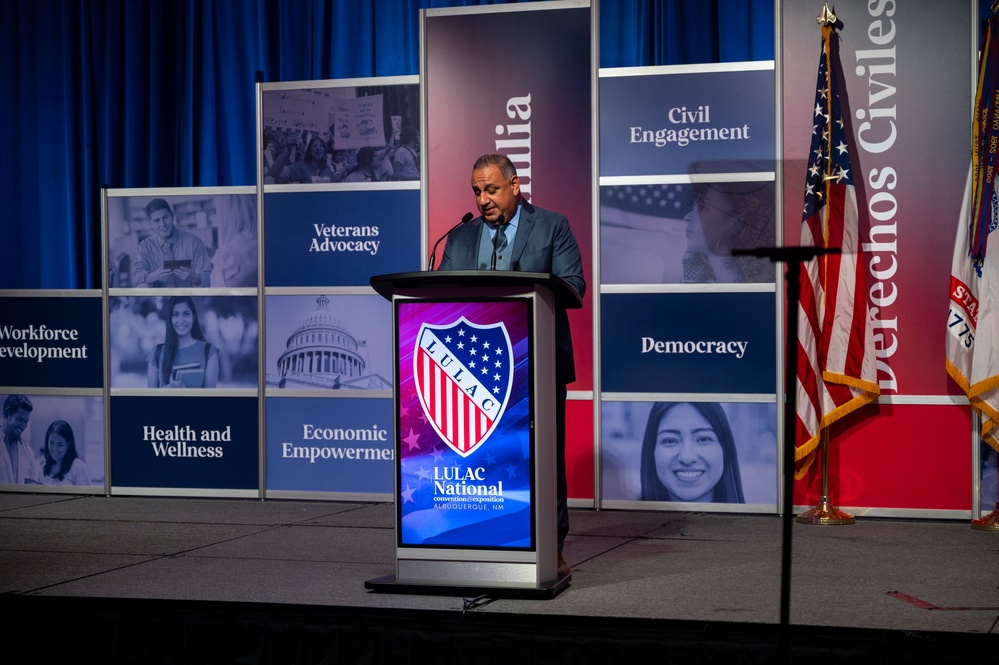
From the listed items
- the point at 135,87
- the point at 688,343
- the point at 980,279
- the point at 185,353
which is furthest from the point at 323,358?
the point at 980,279

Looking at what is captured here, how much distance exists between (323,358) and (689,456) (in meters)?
2.07

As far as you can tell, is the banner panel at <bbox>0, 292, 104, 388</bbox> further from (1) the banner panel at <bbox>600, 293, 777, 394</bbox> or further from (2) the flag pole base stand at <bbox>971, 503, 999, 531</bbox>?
(2) the flag pole base stand at <bbox>971, 503, 999, 531</bbox>

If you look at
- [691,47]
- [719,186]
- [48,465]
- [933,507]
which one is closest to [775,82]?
[719,186]

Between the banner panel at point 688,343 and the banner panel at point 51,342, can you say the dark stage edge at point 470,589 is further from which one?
the banner panel at point 51,342

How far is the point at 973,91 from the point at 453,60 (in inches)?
104

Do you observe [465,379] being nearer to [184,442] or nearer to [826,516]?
[826,516]

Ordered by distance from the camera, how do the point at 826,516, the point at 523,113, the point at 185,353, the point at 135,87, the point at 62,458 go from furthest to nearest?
the point at 135,87 → the point at 62,458 → the point at 185,353 → the point at 523,113 → the point at 826,516

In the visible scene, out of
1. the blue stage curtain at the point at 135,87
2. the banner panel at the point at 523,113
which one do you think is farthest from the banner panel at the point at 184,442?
the blue stage curtain at the point at 135,87

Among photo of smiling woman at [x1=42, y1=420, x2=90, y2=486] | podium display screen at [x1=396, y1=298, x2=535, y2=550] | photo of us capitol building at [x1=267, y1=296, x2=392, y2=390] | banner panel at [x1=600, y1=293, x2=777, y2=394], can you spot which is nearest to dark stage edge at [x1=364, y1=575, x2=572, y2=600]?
podium display screen at [x1=396, y1=298, x2=535, y2=550]

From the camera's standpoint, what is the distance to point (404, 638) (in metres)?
3.30

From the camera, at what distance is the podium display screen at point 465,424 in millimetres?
3480

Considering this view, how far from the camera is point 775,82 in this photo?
548 cm

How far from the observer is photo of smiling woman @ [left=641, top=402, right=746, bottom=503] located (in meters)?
5.52

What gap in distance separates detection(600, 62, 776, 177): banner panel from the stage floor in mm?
1815
